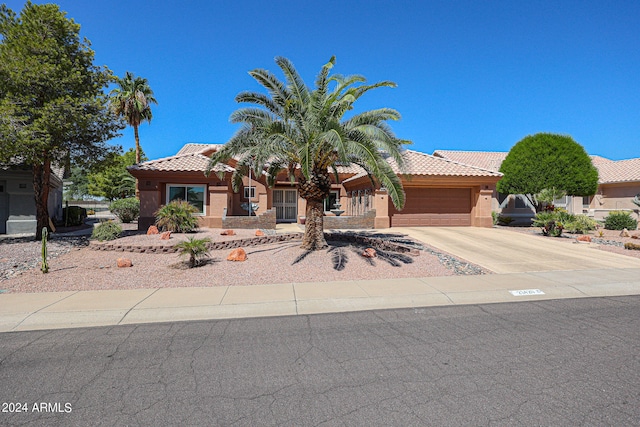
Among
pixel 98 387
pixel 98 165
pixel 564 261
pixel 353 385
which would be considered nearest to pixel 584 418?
pixel 353 385

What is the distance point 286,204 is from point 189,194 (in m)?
7.72

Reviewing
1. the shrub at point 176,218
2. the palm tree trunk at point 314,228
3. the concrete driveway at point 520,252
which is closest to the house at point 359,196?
the shrub at point 176,218

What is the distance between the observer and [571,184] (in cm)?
1995

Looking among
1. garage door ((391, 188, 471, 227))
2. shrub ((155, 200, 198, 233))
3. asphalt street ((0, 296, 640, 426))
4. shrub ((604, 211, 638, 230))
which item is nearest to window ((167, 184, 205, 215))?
shrub ((155, 200, 198, 233))

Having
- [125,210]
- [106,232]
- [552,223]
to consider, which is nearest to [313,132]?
[106,232]

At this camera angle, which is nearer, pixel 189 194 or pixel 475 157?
pixel 189 194

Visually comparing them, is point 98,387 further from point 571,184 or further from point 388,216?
point 571,184

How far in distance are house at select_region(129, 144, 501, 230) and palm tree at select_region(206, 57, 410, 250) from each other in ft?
20.3

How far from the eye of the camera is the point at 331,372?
149 inches

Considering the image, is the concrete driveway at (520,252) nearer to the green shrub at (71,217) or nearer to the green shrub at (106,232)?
the green shrub at (106,232)

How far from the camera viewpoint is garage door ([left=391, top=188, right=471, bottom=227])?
20.0 metres

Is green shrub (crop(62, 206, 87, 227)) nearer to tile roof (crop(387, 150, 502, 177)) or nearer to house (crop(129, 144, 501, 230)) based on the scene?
house (crop(129, 144, 501, 230))

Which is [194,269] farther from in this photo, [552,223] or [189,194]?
[552,223]

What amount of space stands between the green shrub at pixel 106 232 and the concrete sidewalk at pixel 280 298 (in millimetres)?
7265
